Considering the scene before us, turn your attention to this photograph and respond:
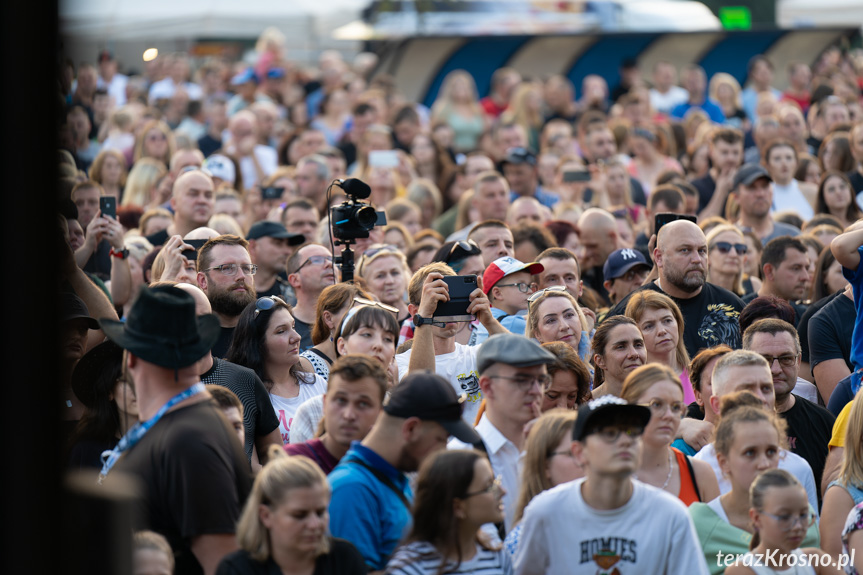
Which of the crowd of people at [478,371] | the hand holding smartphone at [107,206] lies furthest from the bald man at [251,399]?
the hand holding smartphone at [107,206]

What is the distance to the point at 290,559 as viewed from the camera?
336cm

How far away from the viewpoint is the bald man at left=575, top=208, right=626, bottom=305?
8.29 m

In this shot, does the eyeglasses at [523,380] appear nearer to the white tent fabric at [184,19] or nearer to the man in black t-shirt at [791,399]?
the man in black t-shirt at [791,399]

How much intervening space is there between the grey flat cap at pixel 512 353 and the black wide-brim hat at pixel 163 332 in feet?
3.70

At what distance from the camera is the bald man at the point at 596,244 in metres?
8.29

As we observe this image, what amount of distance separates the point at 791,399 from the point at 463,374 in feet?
5.23

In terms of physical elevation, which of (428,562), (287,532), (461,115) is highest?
(461,115)

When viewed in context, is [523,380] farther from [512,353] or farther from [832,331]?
[832,331]

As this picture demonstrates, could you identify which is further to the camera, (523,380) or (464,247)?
(464,247)

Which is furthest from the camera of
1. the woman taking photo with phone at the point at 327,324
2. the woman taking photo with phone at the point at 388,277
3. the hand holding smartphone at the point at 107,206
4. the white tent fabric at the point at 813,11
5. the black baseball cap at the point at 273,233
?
the white tent fabric at the point at 813,11

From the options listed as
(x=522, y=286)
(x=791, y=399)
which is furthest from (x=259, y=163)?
(x=791, y=399)

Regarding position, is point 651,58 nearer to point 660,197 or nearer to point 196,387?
point 660,197

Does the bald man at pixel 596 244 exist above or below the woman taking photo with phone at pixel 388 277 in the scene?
above

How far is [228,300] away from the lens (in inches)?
241
